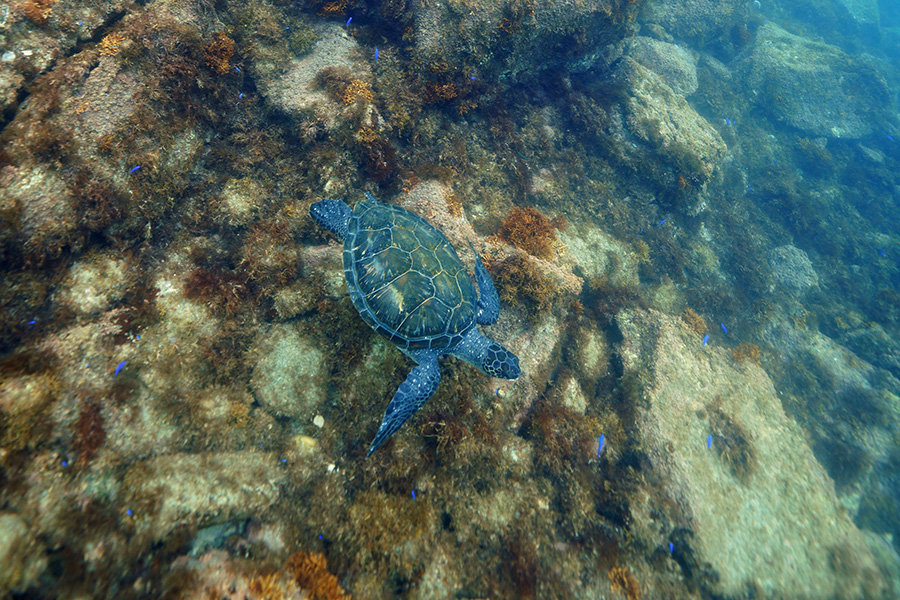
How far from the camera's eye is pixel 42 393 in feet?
12.8

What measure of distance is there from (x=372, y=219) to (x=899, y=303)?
74.2 ft

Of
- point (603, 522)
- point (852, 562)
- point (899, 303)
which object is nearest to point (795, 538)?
point (852, 562)

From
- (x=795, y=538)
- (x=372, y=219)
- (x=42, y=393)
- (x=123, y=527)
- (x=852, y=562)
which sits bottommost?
(x=852, y=562)

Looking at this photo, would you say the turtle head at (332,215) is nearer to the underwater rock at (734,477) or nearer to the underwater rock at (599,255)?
the underwater rock at (599,255)

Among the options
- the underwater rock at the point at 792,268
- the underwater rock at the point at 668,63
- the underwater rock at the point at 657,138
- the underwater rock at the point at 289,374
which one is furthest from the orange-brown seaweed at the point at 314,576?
the underwater rock at the point at 668,63

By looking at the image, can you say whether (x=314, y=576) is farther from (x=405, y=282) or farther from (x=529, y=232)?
(x=529, y=232)

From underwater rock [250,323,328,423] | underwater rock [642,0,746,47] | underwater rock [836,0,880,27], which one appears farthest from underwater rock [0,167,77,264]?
underwater rock [836,0,880,27]

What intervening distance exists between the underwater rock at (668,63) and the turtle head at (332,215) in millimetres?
18359

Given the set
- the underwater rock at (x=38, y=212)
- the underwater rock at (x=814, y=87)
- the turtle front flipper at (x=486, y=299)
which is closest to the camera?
the underwater rock at (x=38, y=212)

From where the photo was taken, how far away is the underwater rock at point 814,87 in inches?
787

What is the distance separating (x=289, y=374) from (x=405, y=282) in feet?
8.12

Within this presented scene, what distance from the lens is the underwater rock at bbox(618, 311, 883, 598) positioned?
6.63m

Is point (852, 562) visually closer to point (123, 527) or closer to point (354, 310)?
point (354, 310)

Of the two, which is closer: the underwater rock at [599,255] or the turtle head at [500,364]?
the turtle head at [500,364]
